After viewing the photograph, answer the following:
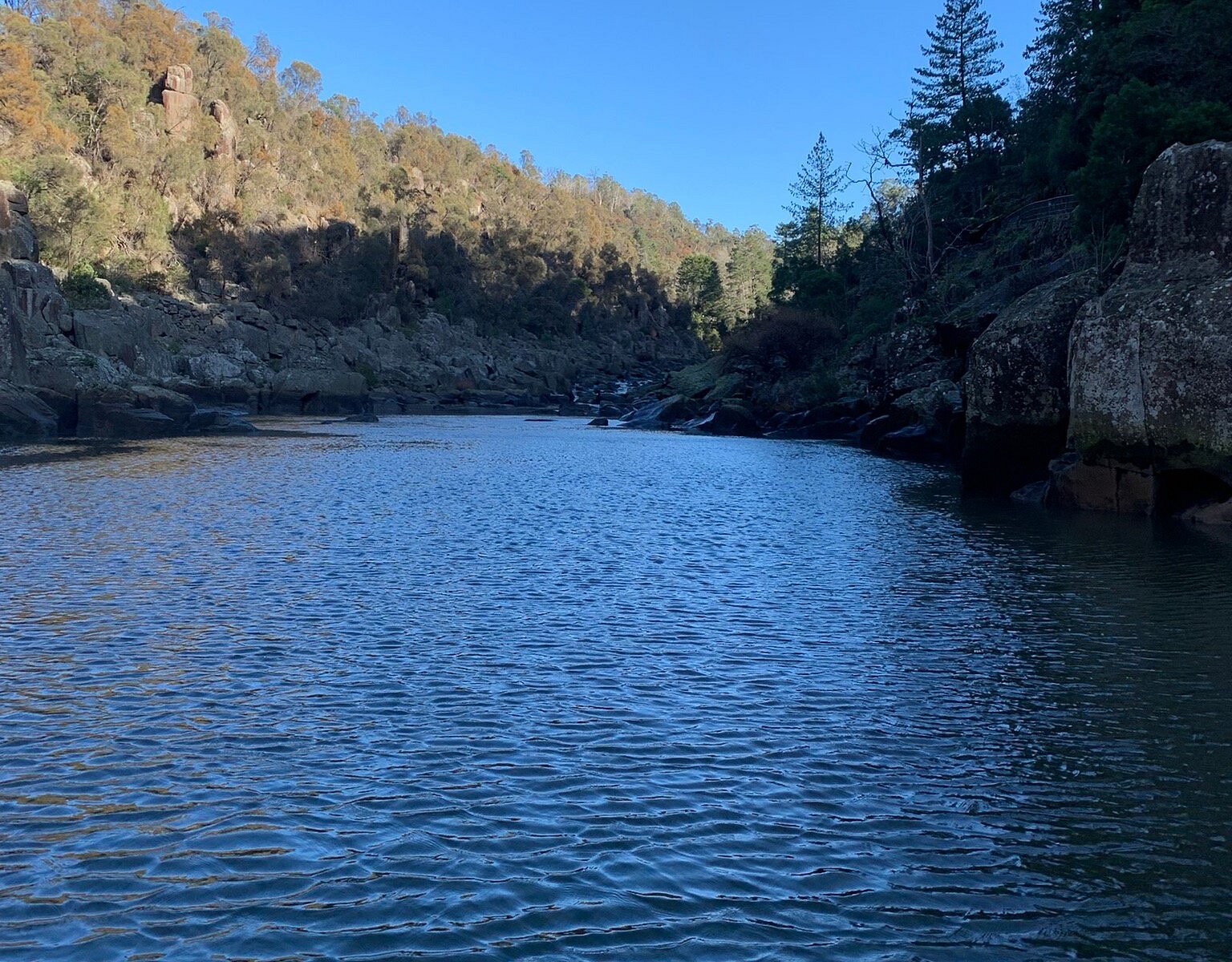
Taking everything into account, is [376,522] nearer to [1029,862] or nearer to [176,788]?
[176,788]

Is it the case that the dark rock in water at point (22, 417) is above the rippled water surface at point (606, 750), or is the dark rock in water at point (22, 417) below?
above

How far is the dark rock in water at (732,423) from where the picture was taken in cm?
5675

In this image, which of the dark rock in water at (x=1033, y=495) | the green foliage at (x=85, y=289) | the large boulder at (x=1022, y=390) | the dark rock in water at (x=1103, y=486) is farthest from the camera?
the green foliage at (x=85, y=289)

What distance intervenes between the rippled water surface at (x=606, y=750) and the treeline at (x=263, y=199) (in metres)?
58.8

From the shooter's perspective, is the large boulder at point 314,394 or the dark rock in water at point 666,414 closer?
the dark rock in water at point 666,414

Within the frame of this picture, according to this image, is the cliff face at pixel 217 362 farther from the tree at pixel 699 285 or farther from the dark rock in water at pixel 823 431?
the dark rock in water at pixel 823 431

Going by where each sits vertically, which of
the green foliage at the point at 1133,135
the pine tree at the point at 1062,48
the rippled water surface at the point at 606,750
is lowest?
the rippled water surface at the point at 606,750

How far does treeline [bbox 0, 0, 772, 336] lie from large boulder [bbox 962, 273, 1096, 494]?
54.8 m

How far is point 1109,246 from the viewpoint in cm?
3134

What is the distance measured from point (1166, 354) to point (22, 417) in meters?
36.4

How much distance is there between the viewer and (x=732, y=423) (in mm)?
57344

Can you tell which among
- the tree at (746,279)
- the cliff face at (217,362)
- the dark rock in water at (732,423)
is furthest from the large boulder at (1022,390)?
the tree at (746,279)

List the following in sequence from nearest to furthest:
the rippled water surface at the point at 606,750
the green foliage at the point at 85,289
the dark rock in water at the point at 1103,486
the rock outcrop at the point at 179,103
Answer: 1. the rippled water surface at the point at 606,750
2. the dark rock in water at the point at 1103,486
3. the green foliage at the point at 85,289
4. the rock outcrop at the point at 179,103

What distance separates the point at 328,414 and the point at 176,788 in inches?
2490
